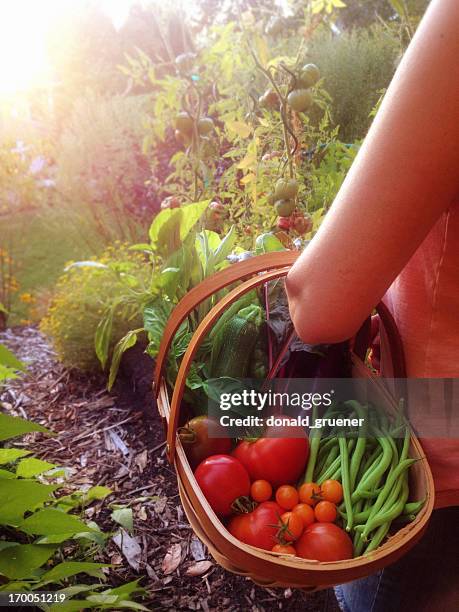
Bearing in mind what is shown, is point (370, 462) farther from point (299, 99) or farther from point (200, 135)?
point (200, 135)

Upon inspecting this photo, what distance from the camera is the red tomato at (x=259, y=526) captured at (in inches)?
29.3

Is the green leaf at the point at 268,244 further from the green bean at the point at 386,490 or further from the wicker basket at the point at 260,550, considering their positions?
the green bean at the point at 386,490

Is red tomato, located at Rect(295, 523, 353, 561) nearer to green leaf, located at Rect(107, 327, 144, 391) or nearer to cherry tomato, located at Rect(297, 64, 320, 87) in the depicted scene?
green leaf, located at Rect(107, 327, 144, 391)

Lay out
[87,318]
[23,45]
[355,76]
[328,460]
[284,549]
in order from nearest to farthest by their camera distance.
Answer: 1. [284,549]
2. [328,460]
3. [87,318]
4. [355,76]
5. [23,45]

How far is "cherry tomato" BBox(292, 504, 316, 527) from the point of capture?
77cm

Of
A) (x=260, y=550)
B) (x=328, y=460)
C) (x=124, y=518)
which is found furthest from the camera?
(x=124, y=518)

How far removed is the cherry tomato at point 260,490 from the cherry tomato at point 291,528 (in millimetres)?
67

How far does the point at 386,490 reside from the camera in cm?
73

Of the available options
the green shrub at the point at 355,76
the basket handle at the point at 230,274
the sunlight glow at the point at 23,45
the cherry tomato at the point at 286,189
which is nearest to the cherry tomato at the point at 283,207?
the cherry tomato at the point at 286,189

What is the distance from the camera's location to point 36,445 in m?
2.04

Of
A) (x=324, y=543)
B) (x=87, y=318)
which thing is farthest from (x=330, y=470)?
(x=87, y=318)

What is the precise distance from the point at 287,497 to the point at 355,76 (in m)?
2.55

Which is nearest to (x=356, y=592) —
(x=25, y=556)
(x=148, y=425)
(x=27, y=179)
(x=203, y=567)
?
(x=25, y=556)

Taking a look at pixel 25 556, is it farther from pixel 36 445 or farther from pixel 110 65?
pixel 110 65
